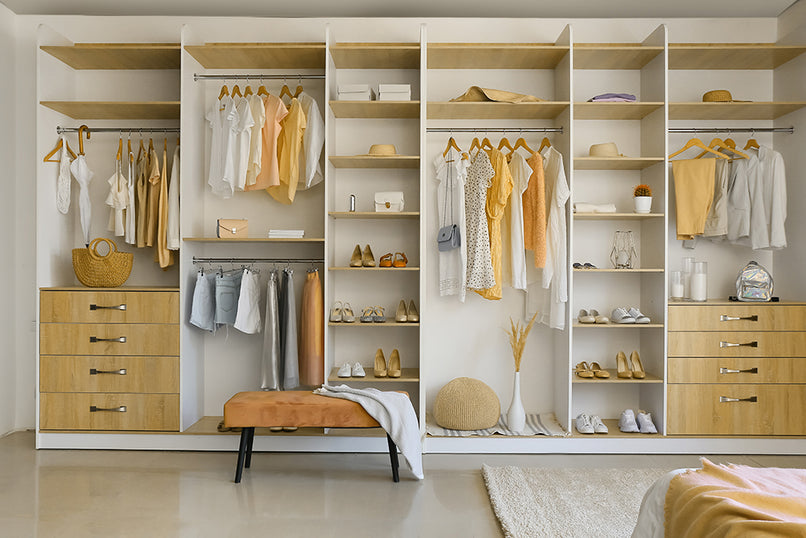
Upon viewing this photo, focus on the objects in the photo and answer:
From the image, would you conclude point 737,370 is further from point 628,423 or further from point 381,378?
point 381,378

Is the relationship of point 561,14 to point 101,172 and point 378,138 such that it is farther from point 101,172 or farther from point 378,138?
point 101,172

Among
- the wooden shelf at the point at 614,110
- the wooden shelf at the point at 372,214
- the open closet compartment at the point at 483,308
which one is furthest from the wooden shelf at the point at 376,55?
the wooden shelf at the point at 614,110

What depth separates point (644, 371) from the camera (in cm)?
453

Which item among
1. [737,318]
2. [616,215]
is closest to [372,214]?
[616,215]

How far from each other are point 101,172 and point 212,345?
5.12 feet

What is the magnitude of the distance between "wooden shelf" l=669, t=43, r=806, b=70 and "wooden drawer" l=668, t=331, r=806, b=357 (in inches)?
74.9

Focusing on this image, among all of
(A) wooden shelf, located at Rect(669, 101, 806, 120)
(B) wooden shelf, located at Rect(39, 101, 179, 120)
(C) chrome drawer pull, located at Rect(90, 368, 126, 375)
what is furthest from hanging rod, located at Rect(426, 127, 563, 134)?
(C) chrome drawer pull, located at Rect(90, 368, 126, 375)

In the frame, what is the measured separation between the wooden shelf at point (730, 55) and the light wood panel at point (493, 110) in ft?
2.91

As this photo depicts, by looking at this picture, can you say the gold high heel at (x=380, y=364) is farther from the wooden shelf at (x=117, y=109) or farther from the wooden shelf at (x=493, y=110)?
the wooden shelf at (x=117, y=109)

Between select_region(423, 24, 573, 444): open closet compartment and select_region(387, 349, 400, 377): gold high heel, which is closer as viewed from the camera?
select_region(387, 349, 400, 377): gold high heel

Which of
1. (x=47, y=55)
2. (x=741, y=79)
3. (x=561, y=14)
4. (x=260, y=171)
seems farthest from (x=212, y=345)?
(x=741, y=79)

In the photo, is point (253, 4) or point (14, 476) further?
point (253, 4)

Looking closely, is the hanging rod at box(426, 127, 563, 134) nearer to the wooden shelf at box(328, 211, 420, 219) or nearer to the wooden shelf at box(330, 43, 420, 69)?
the wooden shelf at box(330, 43, 420, 69)

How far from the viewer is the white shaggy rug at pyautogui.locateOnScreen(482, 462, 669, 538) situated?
292 cm
